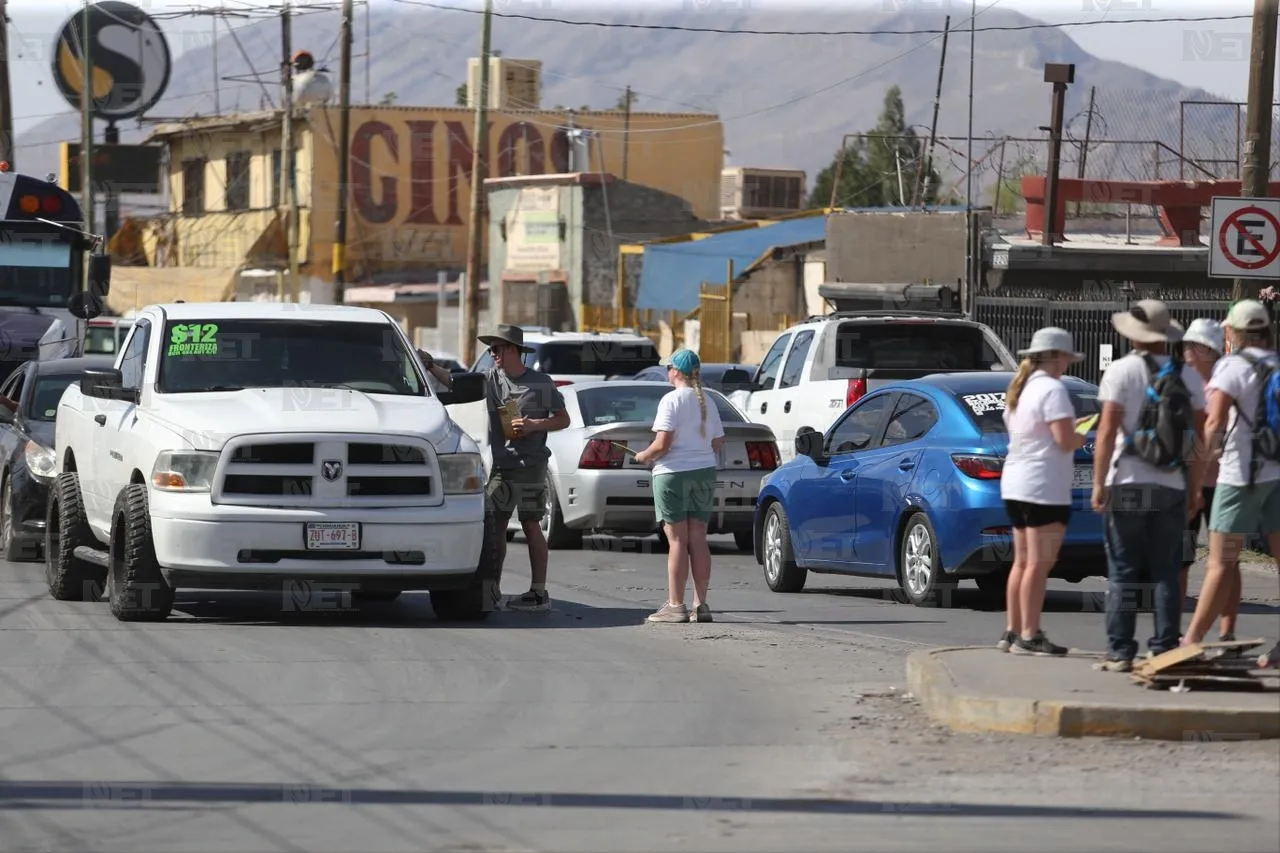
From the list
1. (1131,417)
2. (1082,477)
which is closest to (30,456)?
(1082,477)

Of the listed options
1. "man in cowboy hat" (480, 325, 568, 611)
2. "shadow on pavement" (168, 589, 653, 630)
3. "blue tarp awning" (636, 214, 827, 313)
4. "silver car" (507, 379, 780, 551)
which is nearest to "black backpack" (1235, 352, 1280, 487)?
"shadow on pavement" (168, 589, 653, 630)

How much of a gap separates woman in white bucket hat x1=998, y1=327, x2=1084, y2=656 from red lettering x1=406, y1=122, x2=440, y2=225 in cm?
6004

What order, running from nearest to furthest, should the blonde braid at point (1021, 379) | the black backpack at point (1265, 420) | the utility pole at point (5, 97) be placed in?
the black backpack at point (1265, 420), the blonde braid at point (1021, 379), the utility pole at point (5, 97)

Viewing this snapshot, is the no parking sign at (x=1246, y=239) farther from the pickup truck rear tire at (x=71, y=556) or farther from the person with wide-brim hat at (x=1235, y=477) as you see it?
the pickup truck rear tire at (x=71, y=556)

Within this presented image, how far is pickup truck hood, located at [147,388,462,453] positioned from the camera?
12.7m

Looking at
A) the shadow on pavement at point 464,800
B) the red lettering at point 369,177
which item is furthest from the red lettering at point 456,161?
the shadow on pavement at point 464,800

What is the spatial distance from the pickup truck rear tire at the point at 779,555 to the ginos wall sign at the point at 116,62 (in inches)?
1203

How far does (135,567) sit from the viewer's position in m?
12.9

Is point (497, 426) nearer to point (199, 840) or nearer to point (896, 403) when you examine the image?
point (896, 403)

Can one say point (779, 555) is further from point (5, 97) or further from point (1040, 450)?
point (5, 97)

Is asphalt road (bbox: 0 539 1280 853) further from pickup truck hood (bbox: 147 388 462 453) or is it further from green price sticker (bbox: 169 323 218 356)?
green price sticker (bbox: 169 323 218 356)

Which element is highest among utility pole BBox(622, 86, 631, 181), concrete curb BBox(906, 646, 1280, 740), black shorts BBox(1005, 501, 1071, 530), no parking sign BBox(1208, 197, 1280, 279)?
utility pole BBox(622, 86, 631, 181)

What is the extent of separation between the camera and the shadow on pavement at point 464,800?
7691 millimetres

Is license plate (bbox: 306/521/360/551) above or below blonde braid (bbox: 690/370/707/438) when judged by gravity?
below
